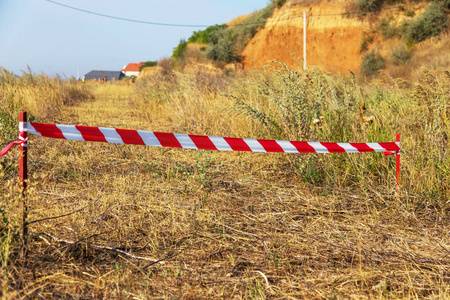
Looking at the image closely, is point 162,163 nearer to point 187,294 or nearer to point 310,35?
point 187,294

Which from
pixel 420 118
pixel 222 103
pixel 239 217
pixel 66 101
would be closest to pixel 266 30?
pixel 66 101

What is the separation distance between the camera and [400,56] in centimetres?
2217

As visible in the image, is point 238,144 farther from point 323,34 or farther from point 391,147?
point 323,34

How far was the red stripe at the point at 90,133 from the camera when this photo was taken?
2943mm

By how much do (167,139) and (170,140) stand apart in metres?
0.03

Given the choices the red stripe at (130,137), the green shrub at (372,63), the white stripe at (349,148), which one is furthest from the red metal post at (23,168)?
the green shrub at (372,63)

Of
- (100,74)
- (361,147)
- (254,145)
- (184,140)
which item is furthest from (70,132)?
(100,74)

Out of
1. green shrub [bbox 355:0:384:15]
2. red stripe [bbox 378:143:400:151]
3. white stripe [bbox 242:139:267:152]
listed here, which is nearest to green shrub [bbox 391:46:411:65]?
green shrub [bbox 355:0:384:15]

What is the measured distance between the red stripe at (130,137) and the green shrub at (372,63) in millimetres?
22750

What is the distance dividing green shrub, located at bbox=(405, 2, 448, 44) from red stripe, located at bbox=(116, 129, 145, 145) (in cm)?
2427

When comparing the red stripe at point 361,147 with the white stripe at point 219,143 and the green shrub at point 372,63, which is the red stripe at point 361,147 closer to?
the white stripe at point 219,143

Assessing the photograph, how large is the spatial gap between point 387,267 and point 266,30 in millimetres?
31101

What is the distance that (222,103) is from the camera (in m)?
8.12

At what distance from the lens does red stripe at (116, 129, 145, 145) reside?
10.2 feet
